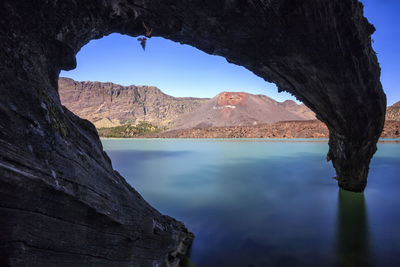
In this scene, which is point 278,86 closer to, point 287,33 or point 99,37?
point 287,33

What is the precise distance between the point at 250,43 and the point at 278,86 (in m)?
2.76

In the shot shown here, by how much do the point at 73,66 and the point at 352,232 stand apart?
22.6ft

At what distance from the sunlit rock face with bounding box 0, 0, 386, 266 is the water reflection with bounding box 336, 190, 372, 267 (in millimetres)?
3159

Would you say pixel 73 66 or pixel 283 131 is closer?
pixel 73 66

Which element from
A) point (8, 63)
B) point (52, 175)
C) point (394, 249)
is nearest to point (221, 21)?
point (8, 63)

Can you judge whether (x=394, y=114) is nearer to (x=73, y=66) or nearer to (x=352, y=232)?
(x=352, y=232)

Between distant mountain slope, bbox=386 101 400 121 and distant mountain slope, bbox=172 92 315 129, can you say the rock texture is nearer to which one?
distant mountain slope, bbox=386 101 400 121

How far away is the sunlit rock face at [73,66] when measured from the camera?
1479mm

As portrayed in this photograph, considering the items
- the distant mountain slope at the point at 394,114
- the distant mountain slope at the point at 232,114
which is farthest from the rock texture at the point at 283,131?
the distant mountain slope at the point at 232,114

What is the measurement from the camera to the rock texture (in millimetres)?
44719

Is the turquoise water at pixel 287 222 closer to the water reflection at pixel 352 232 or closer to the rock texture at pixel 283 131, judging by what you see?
the water reflection at pixel 352 232

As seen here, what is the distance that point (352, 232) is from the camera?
4.89 m

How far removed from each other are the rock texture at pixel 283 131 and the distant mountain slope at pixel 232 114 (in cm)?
4102

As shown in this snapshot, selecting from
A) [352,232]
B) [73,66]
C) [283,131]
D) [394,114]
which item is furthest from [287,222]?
[394,114]
